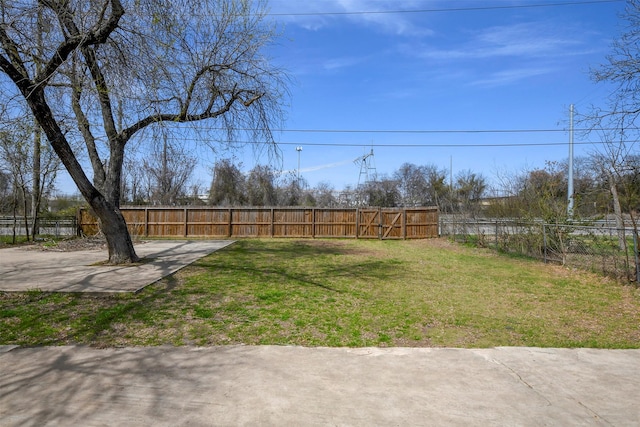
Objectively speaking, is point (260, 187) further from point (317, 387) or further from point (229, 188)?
point (317, 387)

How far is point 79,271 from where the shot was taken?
388 inches

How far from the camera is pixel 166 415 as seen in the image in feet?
10.5

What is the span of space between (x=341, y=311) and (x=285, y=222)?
17131mm

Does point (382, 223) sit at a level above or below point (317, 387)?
above

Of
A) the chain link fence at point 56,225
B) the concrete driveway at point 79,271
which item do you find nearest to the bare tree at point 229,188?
the chain link fence at point 56,225

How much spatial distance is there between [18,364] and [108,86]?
18.1ft

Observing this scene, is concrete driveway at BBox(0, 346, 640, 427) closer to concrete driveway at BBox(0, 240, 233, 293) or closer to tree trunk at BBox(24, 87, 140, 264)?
concrete driveway at BBox(0, 240, 233, 293)

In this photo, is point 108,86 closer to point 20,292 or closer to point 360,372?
point 20,292

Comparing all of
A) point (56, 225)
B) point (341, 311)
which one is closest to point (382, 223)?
point (341, 311)

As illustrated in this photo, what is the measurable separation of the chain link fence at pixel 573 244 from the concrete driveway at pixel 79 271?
10297 mm

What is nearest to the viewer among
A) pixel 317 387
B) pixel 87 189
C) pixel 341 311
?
pixel 317 387

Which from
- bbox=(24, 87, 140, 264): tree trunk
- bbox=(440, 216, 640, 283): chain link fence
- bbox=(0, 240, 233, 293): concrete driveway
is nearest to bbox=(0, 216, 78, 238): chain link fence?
bbox=(0, 240, 233, 293): concrete driveway

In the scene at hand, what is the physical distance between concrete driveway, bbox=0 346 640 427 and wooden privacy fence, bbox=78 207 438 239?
740 inches

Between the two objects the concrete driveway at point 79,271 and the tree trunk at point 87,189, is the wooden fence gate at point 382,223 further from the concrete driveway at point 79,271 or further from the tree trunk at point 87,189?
the tree trunk at point 87,189
